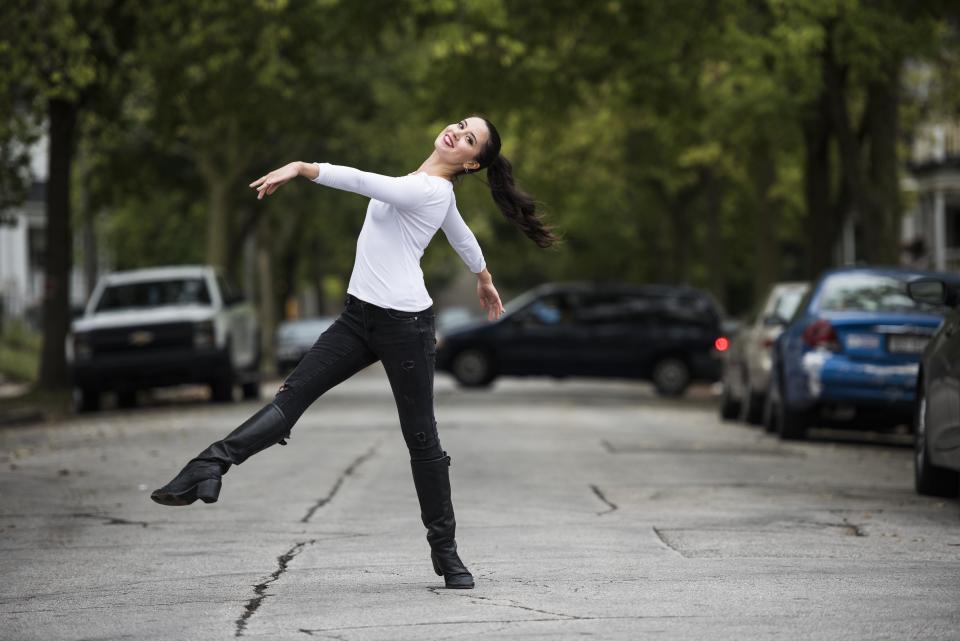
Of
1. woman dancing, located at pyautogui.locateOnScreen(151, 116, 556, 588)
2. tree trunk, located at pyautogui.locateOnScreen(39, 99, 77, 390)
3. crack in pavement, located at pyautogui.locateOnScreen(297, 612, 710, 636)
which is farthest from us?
tree trunk, located at pyautogui.locateOnScreen(39, 99, 77, 390)

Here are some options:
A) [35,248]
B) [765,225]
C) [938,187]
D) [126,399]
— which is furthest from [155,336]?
[35,248]

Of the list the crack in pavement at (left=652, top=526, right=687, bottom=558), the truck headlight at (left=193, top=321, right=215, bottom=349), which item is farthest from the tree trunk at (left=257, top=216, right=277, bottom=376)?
the crack in pavement at (left=652, top=526, right=687, bottom=558)

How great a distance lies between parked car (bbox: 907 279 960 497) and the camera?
33.2ft

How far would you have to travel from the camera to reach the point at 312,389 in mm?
6832

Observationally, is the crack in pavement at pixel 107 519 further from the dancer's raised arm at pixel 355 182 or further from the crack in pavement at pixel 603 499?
the dancer's raised arm at pixel 355 182

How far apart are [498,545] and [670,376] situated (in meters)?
22.2

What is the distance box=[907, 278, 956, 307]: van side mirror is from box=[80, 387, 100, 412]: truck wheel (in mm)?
14389

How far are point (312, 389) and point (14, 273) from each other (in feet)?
167

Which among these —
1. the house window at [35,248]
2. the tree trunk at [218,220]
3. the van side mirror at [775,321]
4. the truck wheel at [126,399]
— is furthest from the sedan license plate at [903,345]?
the house window at [35,248]

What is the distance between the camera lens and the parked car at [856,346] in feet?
51.1

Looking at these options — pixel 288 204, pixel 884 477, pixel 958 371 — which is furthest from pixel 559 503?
pixel 288 204

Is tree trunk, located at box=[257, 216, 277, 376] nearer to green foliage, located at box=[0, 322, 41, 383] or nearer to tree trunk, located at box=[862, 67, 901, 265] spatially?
green foliage, located at box=[0, 322, 41, 383]

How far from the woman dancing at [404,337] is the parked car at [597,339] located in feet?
74.9

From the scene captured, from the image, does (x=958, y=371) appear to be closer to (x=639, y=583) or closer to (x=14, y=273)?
(x=639, y=583)
